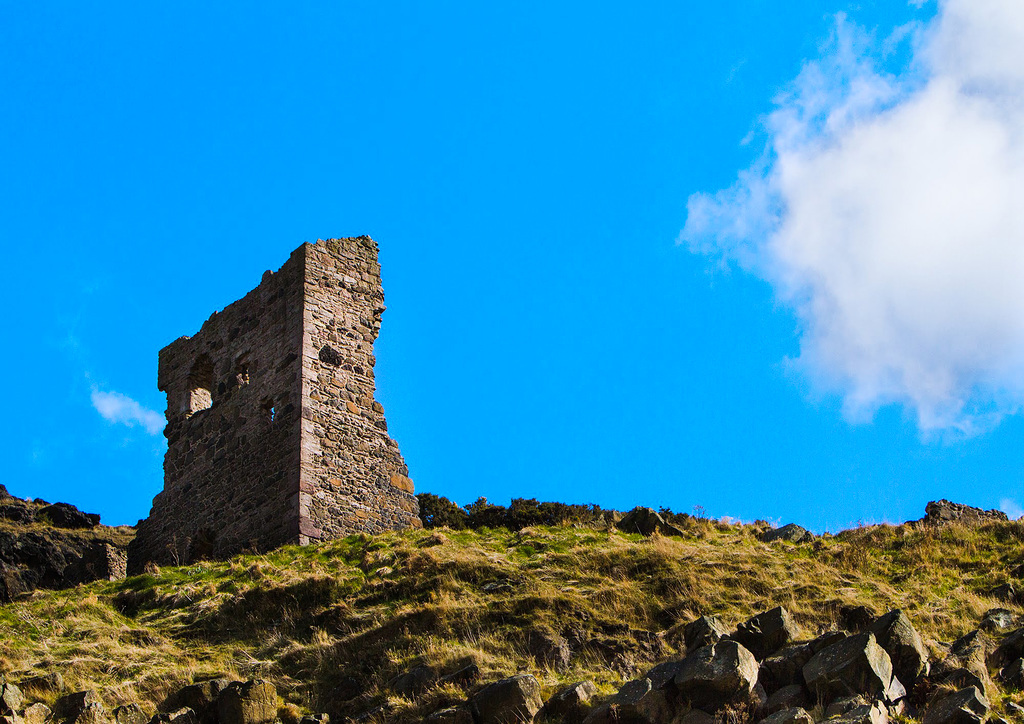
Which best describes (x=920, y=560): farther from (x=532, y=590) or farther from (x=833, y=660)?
(x=833, y=660)

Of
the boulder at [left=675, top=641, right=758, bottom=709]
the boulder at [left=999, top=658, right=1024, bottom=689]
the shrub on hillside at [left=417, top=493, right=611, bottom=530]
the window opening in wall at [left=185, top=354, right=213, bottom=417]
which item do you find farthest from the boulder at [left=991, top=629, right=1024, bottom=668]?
the window opening in wall at [left=185, top=354, right=213, bottom=417]

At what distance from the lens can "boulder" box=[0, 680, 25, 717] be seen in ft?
36.5

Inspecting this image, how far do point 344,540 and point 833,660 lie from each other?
9.94m

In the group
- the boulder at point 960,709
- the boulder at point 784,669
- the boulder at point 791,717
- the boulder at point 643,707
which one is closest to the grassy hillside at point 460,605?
the boulder at point 643,707

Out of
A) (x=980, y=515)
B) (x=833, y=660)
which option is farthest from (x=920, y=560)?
(x=833, y=660)

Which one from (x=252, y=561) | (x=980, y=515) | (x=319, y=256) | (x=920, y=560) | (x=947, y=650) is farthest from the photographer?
(x=319, y=256)

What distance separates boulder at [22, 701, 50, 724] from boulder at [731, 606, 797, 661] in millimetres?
6735

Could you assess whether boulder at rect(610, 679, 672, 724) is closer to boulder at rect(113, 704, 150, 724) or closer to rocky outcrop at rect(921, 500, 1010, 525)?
boulder at rect(113, 704, 150, 724)

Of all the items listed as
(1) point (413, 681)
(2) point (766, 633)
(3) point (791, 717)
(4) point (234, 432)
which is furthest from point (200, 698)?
(4) point (234, 432)

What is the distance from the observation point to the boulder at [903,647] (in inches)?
394

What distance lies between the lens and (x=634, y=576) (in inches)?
588

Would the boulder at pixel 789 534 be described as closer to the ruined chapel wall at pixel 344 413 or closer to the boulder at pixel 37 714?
the ruined chapel wall at pixel 344 413

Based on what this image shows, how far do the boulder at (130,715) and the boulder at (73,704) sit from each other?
0.21 m

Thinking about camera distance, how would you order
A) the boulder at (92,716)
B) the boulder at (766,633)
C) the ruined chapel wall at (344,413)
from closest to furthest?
1. the boulder at (766,633)
2. the boulder at (92,716)
3. the ruined chapel wall at (344,413)
